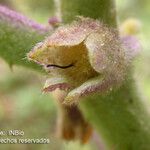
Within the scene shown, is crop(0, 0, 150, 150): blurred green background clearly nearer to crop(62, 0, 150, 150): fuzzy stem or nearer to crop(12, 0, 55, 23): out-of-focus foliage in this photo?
crop(12, 0, 55, 23): out-of-focus foliage

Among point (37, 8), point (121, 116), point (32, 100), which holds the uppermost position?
point (37, 8)

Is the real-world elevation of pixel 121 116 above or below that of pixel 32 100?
below

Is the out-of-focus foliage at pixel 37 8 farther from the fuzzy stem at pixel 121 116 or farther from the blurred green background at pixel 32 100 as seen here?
the fuzzy stem at pixel 121 116

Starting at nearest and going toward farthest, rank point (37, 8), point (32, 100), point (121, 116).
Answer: point (121, 116), point (32, 100), point (37, 8)

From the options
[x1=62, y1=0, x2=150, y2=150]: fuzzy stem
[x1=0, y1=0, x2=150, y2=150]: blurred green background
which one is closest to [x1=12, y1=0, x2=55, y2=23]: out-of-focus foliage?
[x1=0, y1=0, x2=150, y2=150]: blurred green background

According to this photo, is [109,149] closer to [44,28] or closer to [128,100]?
[128,100]

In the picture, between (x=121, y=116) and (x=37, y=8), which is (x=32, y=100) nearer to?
(x=37, y=8)

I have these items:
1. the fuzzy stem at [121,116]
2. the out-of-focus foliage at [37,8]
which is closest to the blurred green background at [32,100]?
the out-of-focus foliage at [37,8]

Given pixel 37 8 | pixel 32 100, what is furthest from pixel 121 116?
pixel 37 8

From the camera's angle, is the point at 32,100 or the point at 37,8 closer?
the point at 32,100
